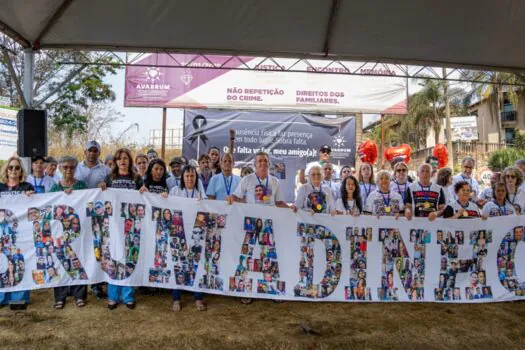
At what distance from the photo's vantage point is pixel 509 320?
3.46 metres

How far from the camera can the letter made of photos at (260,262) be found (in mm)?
3641

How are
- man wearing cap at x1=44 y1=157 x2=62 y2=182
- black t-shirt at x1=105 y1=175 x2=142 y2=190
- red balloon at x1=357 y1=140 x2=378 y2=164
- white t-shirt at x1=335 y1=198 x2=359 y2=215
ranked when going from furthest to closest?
red balloon at x1=357 y1=140 x2=378 y2=164 → man wearing cap at x1=44 y1=157 x2=62 y2=182 → white t-shirt at x1=335 y1=198 x2=359 y2=215 → black t-shirt at x1=105 y1=175 x2=142 y2=190

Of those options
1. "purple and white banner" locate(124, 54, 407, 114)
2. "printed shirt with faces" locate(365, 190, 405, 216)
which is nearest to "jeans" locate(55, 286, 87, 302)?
"printed shirt with faces" locate(365, 190, 405, 216)

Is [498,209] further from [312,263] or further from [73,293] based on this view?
[73,293]

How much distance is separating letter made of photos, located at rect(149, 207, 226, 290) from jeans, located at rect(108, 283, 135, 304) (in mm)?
237

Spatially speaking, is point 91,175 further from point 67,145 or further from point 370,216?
point 67,145

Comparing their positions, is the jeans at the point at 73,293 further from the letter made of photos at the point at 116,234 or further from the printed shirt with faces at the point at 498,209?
the printed shirt with faces at the point at 498,209

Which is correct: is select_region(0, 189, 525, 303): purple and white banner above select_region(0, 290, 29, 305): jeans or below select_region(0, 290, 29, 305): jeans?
above

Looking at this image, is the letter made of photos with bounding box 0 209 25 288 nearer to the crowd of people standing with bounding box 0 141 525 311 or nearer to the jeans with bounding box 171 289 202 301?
the crowd of people standing with bounding box 0 141 525 311

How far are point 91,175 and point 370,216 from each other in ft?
10.1

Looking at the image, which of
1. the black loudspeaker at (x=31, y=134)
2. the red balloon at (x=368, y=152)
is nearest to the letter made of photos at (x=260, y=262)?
the black loudspeaker at (x=31, y=134)

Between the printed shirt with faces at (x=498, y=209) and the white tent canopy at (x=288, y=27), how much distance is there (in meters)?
2.27

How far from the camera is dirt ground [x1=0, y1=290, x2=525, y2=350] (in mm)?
2836

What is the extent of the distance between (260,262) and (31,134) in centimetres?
360
